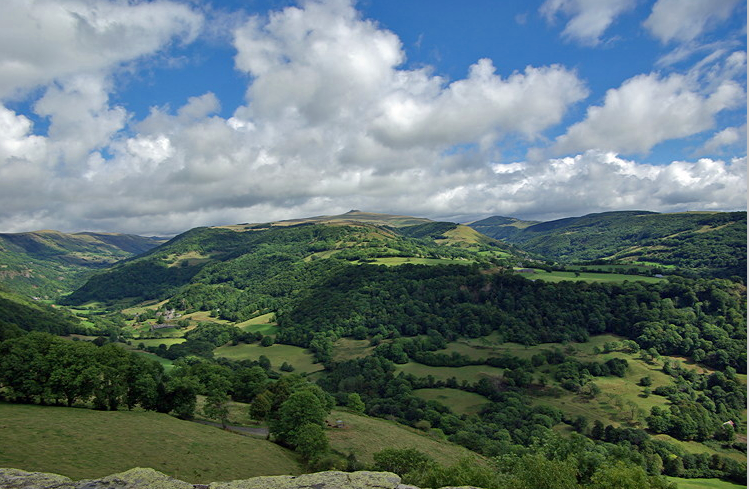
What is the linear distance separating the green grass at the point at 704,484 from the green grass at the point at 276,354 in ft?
356

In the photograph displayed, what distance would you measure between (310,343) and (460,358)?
6680cm

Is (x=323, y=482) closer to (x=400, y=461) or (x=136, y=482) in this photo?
(x=136, y=482)

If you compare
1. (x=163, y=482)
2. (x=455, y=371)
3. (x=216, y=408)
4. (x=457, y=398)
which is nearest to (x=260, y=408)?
(x=216, y=408)

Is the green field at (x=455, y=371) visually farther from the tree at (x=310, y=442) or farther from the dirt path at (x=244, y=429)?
the tree at (x=310, y=442)

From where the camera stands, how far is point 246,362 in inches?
5359

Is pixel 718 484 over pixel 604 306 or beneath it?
beneath

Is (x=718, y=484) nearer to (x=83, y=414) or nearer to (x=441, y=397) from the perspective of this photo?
(x=441, y=397)

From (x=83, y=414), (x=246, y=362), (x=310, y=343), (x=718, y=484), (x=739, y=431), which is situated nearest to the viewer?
(x=83, y=414)

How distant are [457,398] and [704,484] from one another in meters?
56.3

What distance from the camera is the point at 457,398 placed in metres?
114

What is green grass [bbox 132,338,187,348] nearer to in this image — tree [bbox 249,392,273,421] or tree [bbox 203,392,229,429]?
tree [bbox 249,392,273,421]

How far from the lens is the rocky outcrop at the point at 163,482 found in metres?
11.5

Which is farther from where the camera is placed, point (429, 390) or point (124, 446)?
point (429, 390)

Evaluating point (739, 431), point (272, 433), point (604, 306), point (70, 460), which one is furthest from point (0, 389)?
point (604, 306)
